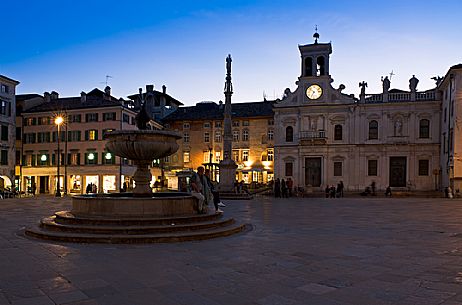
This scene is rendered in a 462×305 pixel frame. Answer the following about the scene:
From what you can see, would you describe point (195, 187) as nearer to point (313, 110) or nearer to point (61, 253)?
point (61, 253)

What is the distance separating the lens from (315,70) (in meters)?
47.0

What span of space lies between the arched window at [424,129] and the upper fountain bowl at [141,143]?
127ft

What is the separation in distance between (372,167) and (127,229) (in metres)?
40.4

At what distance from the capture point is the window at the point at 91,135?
4891 centimetres

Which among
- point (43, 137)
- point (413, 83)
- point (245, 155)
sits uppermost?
point (413, 83)

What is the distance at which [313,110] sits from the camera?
154ft

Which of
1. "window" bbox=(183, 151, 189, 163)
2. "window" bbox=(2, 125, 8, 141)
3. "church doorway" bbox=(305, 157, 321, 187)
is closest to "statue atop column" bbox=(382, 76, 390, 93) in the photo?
"church doorway" bbox=(305, 157, 321, 187)

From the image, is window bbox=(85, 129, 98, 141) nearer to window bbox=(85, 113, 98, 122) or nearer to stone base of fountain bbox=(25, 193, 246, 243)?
window bbox=(85, 113, 98, 122)

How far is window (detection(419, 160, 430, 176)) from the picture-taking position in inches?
1727

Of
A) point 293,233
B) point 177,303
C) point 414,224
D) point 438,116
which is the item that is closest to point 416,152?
point 438,116

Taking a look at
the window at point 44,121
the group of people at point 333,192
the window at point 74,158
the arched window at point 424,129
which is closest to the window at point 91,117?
the window at point 74,158

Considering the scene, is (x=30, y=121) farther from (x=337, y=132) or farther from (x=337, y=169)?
(x=337, y=169)

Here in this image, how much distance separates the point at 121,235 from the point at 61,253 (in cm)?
157

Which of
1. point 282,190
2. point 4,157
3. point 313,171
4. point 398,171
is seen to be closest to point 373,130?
point 398,171
